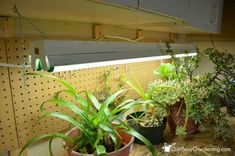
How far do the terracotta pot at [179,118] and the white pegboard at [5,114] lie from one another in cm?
73

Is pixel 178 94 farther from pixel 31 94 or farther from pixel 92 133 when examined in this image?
pixel 31 94

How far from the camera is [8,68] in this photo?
69 cm

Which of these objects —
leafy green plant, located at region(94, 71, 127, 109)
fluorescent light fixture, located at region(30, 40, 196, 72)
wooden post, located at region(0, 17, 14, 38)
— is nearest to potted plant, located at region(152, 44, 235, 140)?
leafy green plant, located at region(94, 71, 127, 109)

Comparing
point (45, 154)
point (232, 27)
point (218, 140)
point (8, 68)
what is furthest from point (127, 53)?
point (232, 27)

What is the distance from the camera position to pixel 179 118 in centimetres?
103

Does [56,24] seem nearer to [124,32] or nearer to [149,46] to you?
[149,46]

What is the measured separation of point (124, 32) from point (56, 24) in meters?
0.49

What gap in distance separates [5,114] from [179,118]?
78 centimetres

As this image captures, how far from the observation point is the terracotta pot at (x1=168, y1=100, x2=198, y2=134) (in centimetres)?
102

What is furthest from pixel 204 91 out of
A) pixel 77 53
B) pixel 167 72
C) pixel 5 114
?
pixel 5 114

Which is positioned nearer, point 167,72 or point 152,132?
point 152,132

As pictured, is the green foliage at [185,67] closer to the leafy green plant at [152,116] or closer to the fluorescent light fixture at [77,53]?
the leafy green plant at [152,116]

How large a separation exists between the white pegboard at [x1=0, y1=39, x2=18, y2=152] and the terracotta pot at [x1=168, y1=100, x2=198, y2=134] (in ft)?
2.40

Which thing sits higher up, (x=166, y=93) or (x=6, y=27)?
(x=6, y=27)
